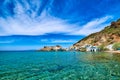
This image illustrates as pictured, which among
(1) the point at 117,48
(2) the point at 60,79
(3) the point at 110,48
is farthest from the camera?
(3) the point at 110,48

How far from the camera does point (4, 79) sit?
34875 millimetres

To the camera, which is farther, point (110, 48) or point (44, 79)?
point (110, 48)

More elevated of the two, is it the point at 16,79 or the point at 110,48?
the point at 110,48

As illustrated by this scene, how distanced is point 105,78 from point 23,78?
1481 cm

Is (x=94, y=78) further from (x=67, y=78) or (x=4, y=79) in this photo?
(x=4, y=79)

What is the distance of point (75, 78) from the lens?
35.2 m

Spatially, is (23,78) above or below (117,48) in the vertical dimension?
below

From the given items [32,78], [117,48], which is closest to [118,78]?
[32,78]

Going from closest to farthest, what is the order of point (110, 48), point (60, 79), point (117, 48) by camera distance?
point (60, 79) → point (117, 48) → point (110, 48)

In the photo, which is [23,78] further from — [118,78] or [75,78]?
[118,78]

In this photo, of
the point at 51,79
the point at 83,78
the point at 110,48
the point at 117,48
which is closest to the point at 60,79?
the point at 51,79

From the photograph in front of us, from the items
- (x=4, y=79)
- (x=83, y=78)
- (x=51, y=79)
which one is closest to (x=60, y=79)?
(x=51, y=79)

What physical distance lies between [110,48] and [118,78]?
166254 millimetres

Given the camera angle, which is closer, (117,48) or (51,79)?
(51,79)
